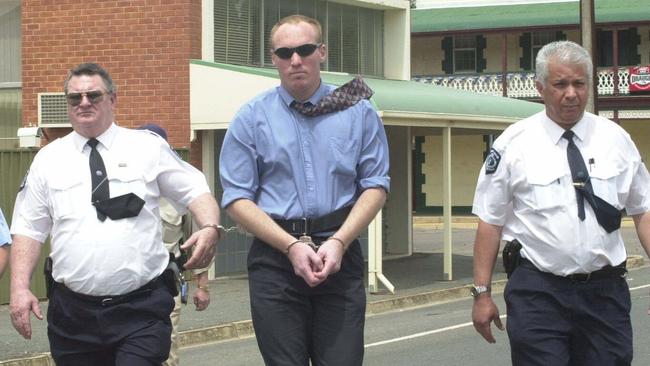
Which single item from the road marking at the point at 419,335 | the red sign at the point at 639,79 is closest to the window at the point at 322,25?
the road marking at the point at 419,335

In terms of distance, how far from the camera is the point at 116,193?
5.43 metres

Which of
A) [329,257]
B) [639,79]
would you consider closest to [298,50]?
[329,257]

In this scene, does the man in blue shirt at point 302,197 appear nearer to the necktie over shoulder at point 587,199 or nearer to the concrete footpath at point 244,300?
the necktie over shoulder at point 587,199

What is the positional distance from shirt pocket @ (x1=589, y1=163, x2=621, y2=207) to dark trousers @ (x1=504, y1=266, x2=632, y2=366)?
1.18ft

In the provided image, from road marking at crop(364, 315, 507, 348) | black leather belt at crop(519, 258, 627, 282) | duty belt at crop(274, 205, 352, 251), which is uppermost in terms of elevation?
duty belt at crop(274, 205, 352, 251)

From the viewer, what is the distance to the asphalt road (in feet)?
37.0

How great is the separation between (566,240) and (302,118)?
49.1 inches

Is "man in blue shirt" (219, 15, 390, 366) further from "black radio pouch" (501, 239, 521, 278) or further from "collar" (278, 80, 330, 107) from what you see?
"black radio pouch" (501, 239, 521, 278)

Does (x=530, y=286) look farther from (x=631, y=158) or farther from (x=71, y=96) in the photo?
(x=71, y=96)

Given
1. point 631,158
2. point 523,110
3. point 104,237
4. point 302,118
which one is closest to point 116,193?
point 104,237

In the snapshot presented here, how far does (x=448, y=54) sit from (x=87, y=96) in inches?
1545

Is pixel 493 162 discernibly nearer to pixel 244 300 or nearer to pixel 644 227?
pixel 644 227

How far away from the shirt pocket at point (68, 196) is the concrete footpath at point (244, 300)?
250 inches

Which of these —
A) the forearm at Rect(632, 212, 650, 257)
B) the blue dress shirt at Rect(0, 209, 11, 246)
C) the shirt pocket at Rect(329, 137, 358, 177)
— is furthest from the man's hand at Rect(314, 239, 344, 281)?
the blue dress shirt at Rect(0, 209, 11, 246)
